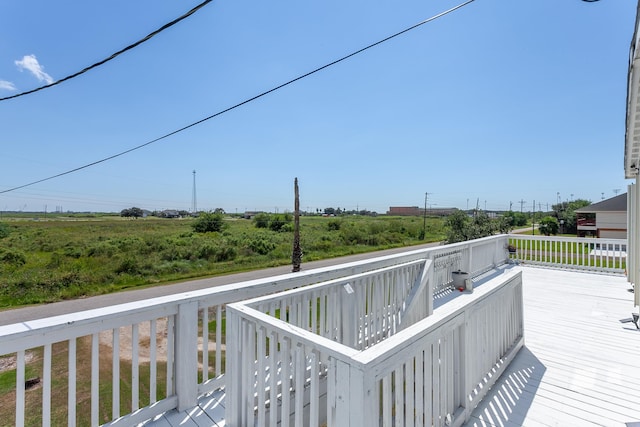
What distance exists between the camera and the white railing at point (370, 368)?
3.36 ft

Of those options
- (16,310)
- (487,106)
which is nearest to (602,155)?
(487,106)

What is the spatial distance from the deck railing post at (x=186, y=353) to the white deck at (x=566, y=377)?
0.10 meters

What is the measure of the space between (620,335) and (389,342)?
367 centimetres

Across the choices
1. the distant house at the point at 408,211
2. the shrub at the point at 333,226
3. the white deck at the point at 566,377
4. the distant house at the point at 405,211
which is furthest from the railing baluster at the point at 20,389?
the distant house at the point at 405,211

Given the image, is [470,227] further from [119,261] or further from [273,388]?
[119,261]

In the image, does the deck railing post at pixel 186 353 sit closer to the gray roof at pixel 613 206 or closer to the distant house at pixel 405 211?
the gray roof at pixel 613 206

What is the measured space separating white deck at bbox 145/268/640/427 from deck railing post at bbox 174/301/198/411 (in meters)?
0.10

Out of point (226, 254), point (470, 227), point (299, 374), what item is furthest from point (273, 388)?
point (226, 254)

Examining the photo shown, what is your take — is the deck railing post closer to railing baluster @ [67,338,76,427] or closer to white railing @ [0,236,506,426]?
white railing @ [0,236,506,426]

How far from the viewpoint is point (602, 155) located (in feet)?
42.2

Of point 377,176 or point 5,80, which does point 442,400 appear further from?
point 377,176

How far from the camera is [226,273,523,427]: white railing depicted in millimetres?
1025

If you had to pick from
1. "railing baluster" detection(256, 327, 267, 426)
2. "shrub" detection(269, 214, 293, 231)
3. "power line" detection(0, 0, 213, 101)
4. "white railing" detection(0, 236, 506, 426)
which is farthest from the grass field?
"railing baluster" detection(256, 327, 267, 426)

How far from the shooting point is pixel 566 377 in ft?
7.52
